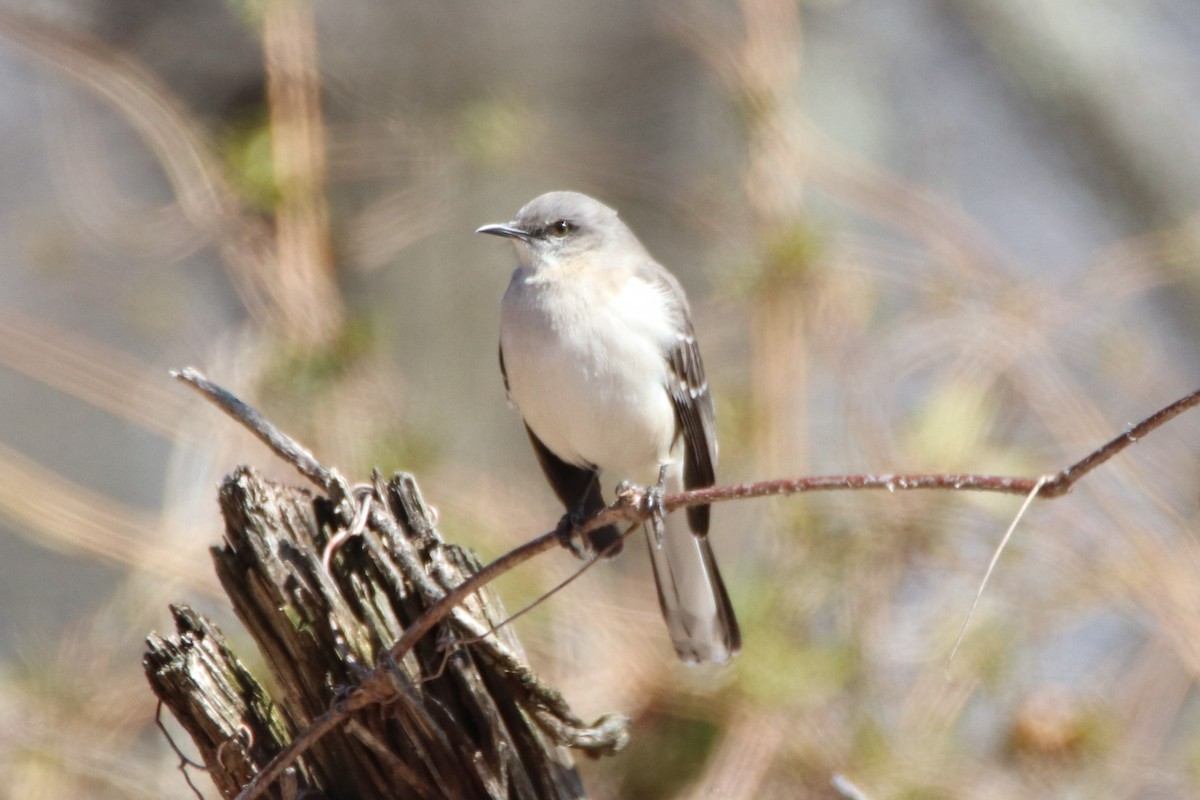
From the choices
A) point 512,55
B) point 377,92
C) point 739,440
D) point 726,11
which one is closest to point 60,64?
point 377,92

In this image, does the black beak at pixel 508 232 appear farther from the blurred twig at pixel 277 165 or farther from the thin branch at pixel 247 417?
the blurred twig at pixel 277 165

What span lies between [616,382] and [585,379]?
87 mm

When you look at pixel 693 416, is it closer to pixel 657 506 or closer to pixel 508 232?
pixel 508 232

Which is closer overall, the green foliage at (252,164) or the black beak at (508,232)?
the black beak at (508,232)

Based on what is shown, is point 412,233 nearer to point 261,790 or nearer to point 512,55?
point 512,55

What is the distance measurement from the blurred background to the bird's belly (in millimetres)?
1409

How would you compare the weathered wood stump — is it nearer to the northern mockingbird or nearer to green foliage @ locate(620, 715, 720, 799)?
the northern mockingbird

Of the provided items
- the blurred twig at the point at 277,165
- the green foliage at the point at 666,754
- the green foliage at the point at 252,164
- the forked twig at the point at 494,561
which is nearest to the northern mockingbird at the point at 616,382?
the forked twig at the point at 494,561

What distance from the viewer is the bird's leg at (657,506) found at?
2287 mm

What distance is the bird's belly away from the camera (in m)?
3.37

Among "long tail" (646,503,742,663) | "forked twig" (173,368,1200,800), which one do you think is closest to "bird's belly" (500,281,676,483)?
"long tail" (646,503,742,663)

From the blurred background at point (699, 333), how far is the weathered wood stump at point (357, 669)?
2.18m

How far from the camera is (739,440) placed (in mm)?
5215

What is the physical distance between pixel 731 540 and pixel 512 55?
3.01 meters
